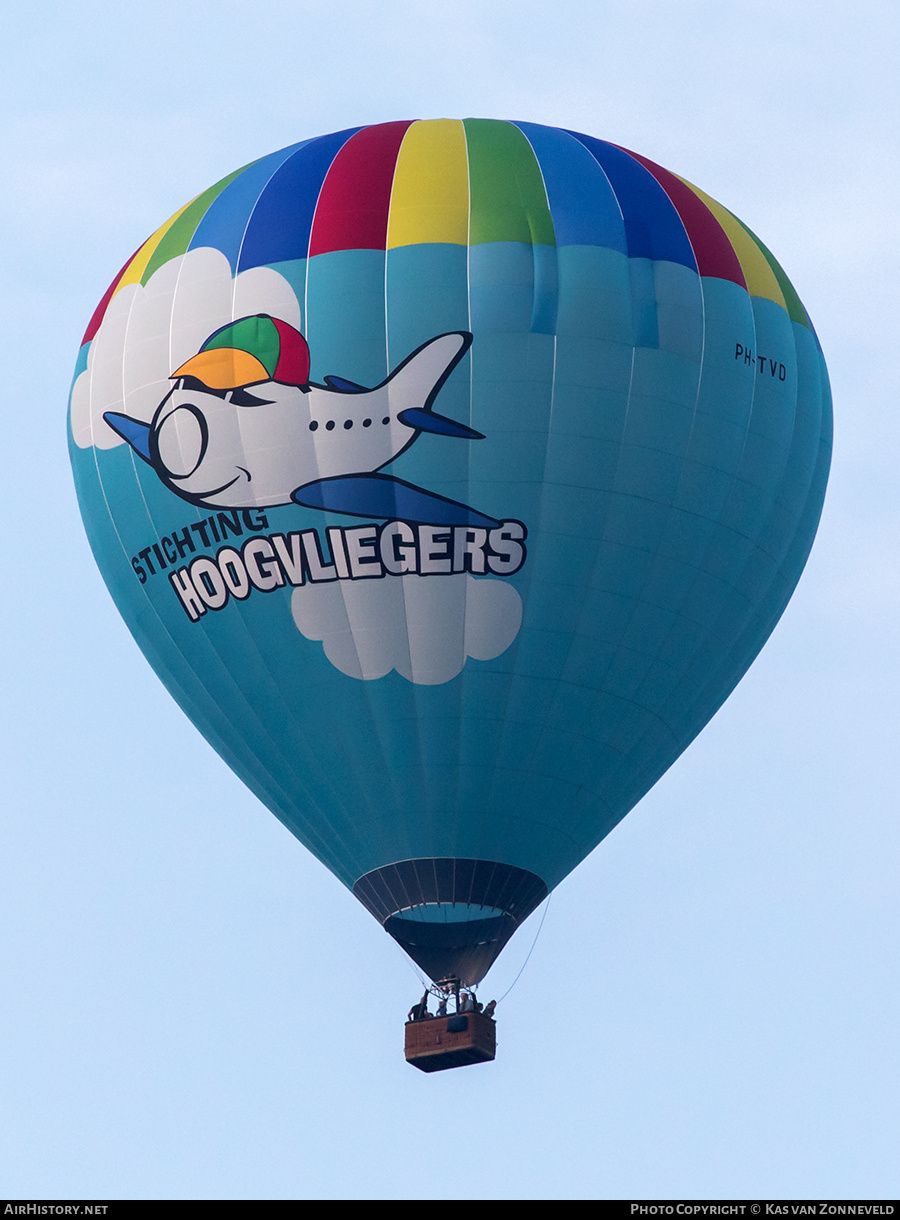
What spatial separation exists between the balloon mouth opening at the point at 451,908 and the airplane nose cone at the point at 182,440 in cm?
440

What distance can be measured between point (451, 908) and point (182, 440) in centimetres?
529

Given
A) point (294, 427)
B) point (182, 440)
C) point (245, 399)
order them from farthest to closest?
point (182, 440) < point (245, 399) < point (294, 427)

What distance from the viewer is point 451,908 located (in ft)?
94.7

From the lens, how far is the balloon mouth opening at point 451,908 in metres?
28.9

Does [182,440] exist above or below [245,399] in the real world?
below

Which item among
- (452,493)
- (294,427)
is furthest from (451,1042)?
(294,427)

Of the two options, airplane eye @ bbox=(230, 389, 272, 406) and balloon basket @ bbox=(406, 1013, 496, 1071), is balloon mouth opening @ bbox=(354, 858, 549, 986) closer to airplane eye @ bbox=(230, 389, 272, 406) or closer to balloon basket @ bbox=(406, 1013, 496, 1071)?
balloon basket @ bbox=(406, 1013, 496, 1071)

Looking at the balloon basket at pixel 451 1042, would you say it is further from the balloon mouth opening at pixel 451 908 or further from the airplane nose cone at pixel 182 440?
the airplane nose cone at pixel 182 440

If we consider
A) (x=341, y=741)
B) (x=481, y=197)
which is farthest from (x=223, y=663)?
(x=481, y=197)

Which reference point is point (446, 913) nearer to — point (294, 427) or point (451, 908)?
point (451, 908)

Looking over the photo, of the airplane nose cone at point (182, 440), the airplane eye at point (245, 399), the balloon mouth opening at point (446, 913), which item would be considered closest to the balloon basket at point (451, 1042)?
the balloon mouth opening at point (446, 913)

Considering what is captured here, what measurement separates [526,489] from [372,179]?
3606mm

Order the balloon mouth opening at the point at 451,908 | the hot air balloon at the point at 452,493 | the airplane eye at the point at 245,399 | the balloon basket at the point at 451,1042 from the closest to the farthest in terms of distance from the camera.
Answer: the balloon basket at the point at 451,1042, the hot air balloon at the point at 452,493, the airplane eye at the point at 245,399, the balloon mouth opening at the point at 451,908

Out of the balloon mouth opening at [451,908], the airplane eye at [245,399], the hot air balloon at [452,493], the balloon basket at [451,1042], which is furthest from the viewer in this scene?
the balloon mouth opening at [451,908]
